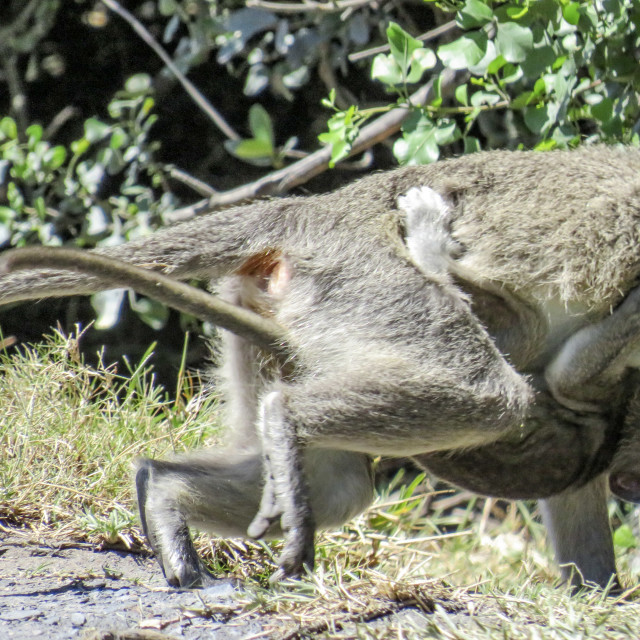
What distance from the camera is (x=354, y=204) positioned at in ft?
11.5

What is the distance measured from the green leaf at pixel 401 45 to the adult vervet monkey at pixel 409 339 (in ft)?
1.83

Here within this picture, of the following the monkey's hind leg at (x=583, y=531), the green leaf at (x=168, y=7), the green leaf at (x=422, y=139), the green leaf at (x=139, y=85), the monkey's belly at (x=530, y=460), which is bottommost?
the monkey's hind leg at (x=583, y=531)

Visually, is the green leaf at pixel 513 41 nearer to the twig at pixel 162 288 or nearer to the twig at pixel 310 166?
the twig at pixel 310 166

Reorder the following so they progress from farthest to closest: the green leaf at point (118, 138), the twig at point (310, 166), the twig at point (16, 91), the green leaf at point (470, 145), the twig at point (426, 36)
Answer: the twig at point (16, 91), the green leaf at point (118, 138), the twig at point (426, 36), the twig at point (310, 166), the green leaf at point (470, 145)

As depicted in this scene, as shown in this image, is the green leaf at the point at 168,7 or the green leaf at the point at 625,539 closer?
the green leaf at the point at 625,539

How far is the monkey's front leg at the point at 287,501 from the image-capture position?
3000 millimetres

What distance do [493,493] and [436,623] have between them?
3.69 ft

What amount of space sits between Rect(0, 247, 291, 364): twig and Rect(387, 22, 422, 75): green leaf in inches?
50.5

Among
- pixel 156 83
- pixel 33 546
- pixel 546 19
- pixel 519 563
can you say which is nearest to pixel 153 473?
pixel 33 546

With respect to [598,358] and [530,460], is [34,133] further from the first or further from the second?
[598,358]

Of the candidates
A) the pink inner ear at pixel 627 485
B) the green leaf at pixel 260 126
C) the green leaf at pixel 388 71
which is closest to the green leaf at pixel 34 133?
the green leaf at pixel 260 126

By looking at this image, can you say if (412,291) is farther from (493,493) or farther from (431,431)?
(493,493)

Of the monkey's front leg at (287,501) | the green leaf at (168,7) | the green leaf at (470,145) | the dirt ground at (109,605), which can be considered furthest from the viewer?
the green leaf at (168,7)

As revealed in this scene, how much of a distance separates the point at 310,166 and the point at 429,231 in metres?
1.84
